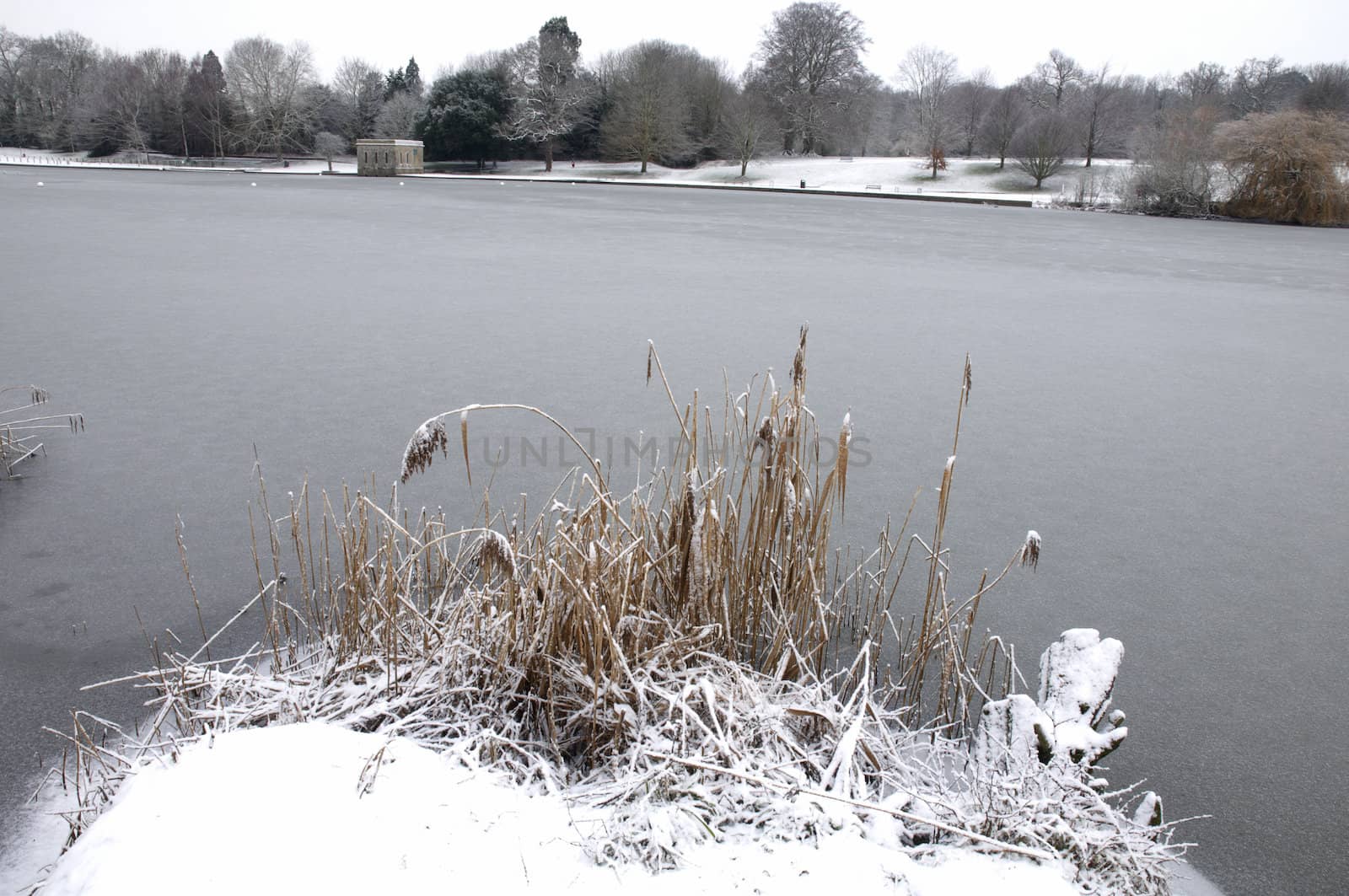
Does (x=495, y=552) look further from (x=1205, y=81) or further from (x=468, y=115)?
(x=1205, y=81)

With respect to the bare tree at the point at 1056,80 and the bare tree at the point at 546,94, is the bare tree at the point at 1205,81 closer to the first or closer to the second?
the bare tree at the point at 1056,80

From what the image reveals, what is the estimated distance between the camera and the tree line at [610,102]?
30344 millimetres

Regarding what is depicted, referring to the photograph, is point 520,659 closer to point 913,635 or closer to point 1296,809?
point 913,635

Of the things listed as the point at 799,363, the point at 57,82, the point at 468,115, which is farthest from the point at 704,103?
the point at 799,363

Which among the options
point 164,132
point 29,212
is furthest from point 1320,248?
point 164,132

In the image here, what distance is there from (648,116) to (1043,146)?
1169cm

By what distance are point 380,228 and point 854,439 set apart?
8114mm

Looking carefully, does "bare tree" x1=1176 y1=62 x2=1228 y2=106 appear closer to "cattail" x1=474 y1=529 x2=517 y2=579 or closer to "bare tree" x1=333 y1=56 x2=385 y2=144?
"bare tree" x1=333 y1=56 x2=385 y2=144

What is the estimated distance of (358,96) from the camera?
137ft

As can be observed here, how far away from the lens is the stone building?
28.5m

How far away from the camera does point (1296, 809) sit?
5.46 ft

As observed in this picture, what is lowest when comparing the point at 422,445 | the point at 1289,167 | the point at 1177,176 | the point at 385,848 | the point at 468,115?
the point at 385,848

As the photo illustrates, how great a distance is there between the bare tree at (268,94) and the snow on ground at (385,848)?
3809cm

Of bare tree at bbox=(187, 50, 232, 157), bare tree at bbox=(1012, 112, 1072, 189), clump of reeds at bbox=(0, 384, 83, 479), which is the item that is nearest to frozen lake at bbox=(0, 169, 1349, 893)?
clump of reeds at bbox=(0, 384, 83, 479)
